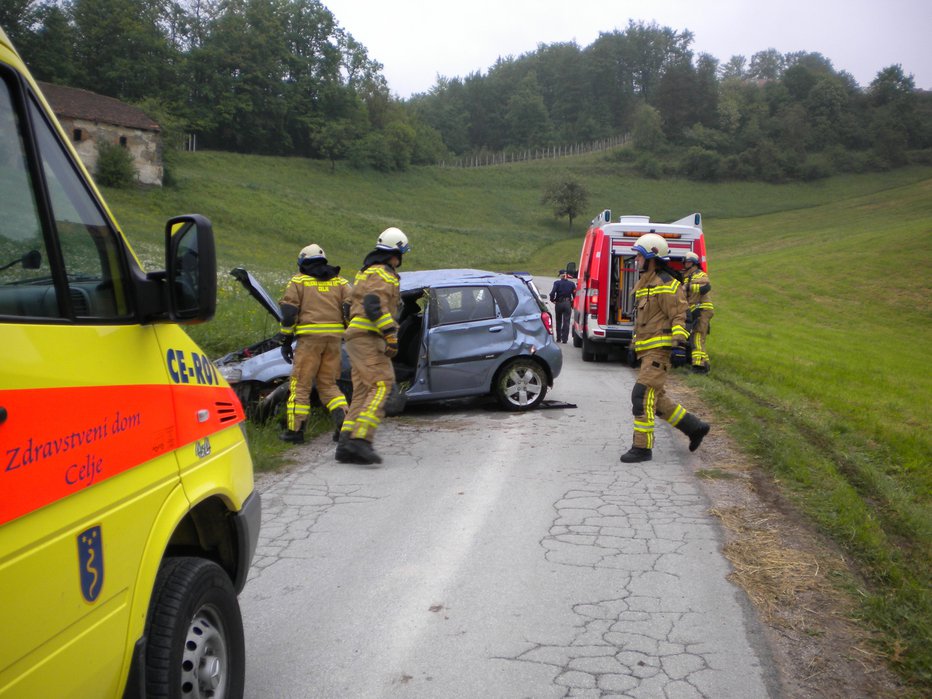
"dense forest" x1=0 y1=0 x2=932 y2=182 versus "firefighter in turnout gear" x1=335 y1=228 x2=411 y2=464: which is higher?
"dense forest" x1=0 y1=0 x2=932 y2=182

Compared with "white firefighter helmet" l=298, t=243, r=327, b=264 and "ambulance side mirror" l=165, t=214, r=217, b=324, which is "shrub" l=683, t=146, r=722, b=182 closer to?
"white firefighter helmet" l=298, t=243, r=327, b=264

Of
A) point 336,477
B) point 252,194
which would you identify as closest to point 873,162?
point 252,194

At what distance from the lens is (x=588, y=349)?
15.7m

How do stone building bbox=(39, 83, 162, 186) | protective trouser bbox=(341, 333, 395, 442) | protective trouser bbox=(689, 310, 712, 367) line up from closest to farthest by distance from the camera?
protective trouser bbox=(341, 333, 395, 442) → protective trouser bbox=(689, 310, 712, 367) → stone building bbox=(39, 83, 162, 186)

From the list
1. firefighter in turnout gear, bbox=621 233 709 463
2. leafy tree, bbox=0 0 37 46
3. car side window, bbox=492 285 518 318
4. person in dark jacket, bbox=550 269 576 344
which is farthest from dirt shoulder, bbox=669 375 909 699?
leafy tree, bbox=0 0 37 46

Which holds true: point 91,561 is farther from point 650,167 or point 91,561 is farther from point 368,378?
point 650,167

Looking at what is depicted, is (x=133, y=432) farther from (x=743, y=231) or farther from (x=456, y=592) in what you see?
(x=743, y=231)

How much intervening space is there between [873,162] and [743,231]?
35468 mm

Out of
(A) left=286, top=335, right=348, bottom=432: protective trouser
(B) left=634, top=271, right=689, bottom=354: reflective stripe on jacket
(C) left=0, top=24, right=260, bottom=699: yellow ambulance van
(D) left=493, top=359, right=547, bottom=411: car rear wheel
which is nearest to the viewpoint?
(C) left=0, top=24, right=260, bottom=699: yellow ambulance van

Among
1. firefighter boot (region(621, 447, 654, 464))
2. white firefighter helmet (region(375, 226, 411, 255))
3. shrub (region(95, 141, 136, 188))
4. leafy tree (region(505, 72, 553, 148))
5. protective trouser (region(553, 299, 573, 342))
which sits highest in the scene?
leafy tree (region(505, 72, 553, 148))

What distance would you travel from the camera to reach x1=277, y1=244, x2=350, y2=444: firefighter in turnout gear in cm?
840

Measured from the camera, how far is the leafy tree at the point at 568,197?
6850 cm

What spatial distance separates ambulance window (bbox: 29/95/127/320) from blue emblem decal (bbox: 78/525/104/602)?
63 centimetres

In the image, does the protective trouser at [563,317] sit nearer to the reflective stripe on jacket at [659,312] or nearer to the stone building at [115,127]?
the reflective stripe on jacket at [659,312]
